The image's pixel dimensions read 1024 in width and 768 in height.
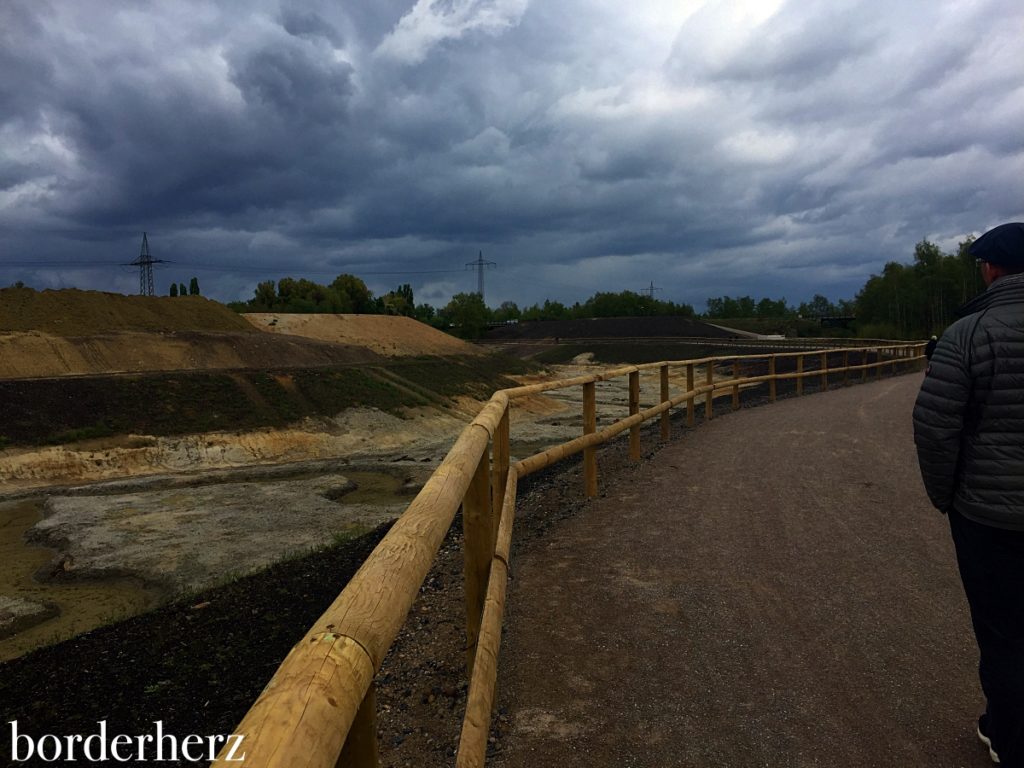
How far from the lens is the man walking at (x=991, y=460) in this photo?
7.70 ft

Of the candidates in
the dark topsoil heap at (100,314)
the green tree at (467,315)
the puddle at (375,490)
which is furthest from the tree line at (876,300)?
the puddle at (375,490)

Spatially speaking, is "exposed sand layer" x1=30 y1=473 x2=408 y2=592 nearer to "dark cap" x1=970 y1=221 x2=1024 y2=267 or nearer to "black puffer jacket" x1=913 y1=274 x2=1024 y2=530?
"black puffer jacket" x1=913 y1=274 x2=1024 y2=530

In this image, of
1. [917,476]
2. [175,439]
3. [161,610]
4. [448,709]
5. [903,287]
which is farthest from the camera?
[903,287]

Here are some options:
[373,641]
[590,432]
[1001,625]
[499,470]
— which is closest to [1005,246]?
[1001,625]

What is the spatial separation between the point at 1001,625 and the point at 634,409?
5520 mm

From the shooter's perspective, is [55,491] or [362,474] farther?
[362,474]

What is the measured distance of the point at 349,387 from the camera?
20375 millimetres

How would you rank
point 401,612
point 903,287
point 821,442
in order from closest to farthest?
point 401,612 → point 821,442 → point 903,287

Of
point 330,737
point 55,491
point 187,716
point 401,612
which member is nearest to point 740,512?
point 187,716

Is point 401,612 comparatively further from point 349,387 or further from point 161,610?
point 349,387

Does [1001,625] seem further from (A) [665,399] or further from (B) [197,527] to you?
(B) [197,527]

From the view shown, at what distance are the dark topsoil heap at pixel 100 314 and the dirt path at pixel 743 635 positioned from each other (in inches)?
Result: 869

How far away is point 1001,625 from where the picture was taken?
238 centimetres

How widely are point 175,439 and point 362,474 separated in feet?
16.7
